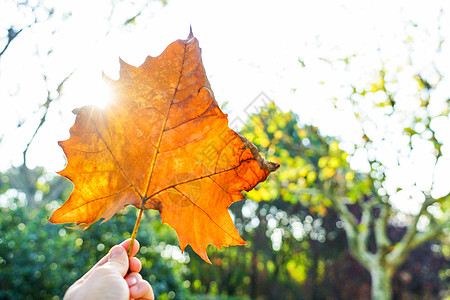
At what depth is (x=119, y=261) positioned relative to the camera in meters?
0.94

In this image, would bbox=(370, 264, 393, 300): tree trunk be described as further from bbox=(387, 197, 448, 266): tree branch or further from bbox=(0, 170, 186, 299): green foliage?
bbox=(0, 170, 186, 299): green foliage

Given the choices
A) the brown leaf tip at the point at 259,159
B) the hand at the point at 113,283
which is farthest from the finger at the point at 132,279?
the brown leaf tip at the point at 259,159

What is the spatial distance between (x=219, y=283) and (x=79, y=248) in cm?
751

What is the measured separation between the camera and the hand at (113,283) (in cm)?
89

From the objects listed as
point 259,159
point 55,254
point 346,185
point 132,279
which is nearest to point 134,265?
point 132,279

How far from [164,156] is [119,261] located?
12.5 inches

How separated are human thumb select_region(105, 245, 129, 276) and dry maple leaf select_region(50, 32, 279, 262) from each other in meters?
0.11

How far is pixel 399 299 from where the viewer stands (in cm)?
1173

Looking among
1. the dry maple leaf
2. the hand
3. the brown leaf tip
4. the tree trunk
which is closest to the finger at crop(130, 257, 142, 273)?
the hand

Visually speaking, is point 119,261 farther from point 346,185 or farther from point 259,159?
point 346,185

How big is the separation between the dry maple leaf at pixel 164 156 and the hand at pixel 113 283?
0.42 ft

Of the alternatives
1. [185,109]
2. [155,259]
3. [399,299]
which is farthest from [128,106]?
[399,299]

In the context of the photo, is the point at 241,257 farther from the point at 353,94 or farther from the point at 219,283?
the point at 353,94

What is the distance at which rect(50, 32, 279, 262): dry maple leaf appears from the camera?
2.67ft
